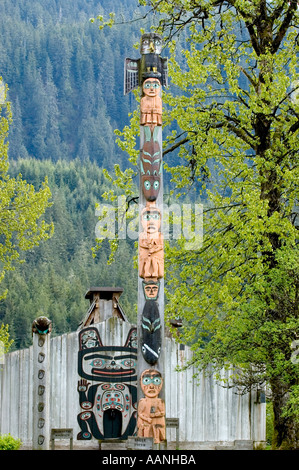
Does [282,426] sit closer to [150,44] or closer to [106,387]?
[106,387]

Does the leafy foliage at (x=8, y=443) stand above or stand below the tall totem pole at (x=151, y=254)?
below

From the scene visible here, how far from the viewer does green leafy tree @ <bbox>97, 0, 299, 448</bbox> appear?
583 inches

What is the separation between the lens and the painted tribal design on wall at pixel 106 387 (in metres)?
17.4

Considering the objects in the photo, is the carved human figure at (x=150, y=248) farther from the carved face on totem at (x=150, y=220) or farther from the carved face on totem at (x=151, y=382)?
the carved face on totem at (x=151, y=382)

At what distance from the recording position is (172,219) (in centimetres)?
1795

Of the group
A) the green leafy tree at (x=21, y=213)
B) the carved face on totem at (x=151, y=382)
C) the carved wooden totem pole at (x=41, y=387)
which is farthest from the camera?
the green leafy tree at (x=21, y=213)

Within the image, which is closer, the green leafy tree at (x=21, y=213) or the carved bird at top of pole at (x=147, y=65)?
the carved bird at top of pole at (x=147, y=65)

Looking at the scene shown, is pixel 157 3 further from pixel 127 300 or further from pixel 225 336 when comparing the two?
pixel 127 300

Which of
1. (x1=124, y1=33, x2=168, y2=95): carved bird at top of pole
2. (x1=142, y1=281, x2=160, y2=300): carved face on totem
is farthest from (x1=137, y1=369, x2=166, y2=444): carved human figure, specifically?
(x1=124, y1=33, x2=168, y2=95): carved bird at top of pole

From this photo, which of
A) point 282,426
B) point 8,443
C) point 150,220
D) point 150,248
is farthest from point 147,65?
point 282,426

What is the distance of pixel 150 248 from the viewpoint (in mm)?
14430

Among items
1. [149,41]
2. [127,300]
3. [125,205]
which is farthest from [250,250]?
[127,300]

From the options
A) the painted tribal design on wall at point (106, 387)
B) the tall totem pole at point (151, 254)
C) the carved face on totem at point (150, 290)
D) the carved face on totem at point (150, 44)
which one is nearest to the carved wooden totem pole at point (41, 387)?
the tall totem pole at point (151, 254)

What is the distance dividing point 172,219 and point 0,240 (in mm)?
77182
